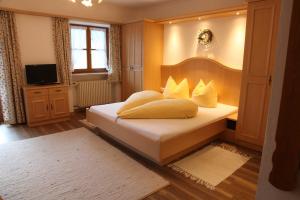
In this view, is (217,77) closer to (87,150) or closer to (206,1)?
(206,1)

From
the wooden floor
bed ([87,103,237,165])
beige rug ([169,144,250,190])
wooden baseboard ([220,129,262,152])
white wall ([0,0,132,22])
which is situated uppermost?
white wall ([0,0,132,22])

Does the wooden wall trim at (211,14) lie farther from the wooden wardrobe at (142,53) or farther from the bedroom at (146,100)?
the wooden wardrobe at (142,53)

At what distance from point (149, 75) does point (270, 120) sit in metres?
4.24

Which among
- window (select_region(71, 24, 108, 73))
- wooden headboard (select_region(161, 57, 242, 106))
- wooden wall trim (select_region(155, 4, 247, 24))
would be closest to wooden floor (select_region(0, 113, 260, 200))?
wooden headboard (select_region(161, 57, 242, 106))

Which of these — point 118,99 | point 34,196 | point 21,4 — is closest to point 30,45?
point 21,4

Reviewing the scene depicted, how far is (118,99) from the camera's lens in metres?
5.92

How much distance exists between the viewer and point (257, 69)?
292 centimetres

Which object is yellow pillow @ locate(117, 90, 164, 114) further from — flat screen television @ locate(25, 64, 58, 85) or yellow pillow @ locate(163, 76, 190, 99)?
flat screen television @ locate(25, 64, 58, 85)

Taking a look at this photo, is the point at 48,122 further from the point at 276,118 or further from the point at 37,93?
the point at 276,118

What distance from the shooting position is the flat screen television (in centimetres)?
411

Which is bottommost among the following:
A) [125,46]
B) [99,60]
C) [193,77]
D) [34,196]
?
[34,196]

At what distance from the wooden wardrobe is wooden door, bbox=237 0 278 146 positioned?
7.88 ft

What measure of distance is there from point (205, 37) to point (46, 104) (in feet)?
11.6

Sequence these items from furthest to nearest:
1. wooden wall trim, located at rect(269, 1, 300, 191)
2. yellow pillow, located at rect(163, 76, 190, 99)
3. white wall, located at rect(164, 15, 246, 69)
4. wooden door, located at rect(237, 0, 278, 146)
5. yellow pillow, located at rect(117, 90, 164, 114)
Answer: yellow pillow, located at rect(163, 76, 190, 99), white wall, located at rect(164, 15, 246, 69), yellow pillow, located at rect(117, 90, 164, 114), wooden door, located at rect(237, 0, 278, 146), wooden wall trim, located at rect(269, 1, 300, 191)
